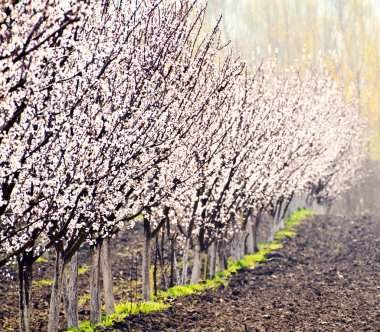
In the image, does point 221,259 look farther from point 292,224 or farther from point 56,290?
point 292,224

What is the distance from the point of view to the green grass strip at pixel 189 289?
1451 cm

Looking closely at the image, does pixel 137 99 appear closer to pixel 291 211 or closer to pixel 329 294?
pixel 329 294

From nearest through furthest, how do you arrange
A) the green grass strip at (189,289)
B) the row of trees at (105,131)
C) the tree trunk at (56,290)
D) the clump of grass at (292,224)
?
the row of trees at (105,131) < the tree trunk at (56,290) < the green grass strip at (189,289) < the clump of grass at (292,224)

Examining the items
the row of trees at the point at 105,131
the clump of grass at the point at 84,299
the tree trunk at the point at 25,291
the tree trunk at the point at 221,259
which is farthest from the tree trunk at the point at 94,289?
the tree trunk at the point at 221,259

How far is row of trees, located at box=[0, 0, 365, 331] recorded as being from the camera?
8031 mm

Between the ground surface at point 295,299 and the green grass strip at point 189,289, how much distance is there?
1.30 ft

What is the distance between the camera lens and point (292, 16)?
82.3 meters

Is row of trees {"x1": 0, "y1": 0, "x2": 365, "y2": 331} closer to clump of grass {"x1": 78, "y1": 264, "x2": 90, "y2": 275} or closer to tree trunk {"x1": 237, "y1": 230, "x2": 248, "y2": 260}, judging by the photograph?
tree trunk {"x1": 237, "y1": 230, "x2": 248, "y2": 260}

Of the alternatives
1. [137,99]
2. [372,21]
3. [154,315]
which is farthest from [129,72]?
[372,21]

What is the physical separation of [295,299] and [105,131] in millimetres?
9150

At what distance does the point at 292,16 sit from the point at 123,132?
74510 millimetres

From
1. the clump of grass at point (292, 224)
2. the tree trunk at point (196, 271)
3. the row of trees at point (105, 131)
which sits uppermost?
the row of trees at point (105, 131)

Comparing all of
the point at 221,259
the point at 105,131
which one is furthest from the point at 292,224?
the point at 105,131

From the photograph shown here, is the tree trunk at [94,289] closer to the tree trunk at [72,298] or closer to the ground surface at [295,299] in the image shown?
the tree trunk at [72,298]
